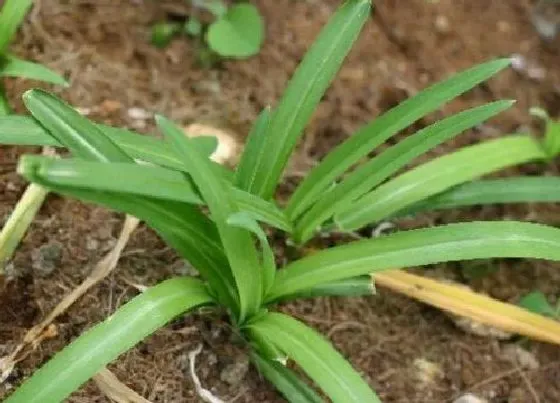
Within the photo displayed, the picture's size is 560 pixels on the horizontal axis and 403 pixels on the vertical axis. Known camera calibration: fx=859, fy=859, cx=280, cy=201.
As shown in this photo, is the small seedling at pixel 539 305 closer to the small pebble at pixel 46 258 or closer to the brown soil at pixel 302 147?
the brown soil at pixel 302 147

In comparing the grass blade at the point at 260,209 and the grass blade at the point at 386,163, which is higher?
the grass blade at the point at 386,163

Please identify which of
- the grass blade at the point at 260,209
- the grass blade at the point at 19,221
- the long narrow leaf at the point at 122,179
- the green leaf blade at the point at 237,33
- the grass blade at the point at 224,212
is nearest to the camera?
the long narrow leaf at the point at 122,179

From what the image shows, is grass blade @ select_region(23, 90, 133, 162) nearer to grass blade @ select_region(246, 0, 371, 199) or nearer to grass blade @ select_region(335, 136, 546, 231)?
grass blade @ select_region(246, 0, 371, 199)

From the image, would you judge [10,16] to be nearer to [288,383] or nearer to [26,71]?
[26,71]

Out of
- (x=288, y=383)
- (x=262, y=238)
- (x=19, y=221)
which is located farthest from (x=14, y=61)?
(x=288, y=383)

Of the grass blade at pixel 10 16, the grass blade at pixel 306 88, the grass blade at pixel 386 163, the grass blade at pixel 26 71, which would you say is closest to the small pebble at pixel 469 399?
the grass blade at pixel 386 163

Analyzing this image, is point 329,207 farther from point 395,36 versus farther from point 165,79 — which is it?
point 395,36
